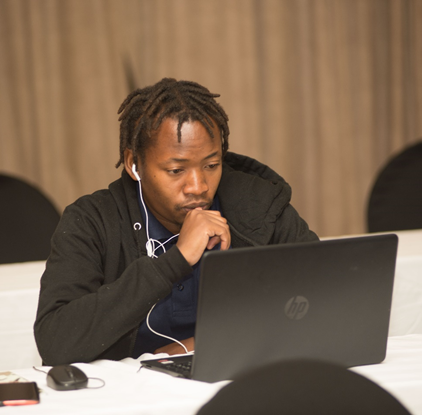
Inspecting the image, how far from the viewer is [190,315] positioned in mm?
1545

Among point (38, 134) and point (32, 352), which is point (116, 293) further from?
point (38, 134)

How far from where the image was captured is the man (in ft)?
4.29

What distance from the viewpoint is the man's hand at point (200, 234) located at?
137 centimetres

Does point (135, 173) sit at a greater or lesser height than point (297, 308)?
greater

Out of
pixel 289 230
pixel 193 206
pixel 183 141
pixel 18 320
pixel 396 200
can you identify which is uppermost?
pixel 183 141

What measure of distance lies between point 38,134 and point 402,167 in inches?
69.1

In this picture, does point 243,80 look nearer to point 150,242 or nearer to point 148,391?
point 150,242

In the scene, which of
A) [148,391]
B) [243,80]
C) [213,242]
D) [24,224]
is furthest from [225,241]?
[243,80]

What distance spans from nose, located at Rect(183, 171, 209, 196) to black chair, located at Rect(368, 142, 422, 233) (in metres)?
1.14

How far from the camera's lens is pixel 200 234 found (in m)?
1.39

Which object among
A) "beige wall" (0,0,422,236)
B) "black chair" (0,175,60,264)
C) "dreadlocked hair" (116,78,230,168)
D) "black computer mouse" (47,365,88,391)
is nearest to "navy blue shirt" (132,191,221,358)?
"dreadlocked hair" (116,78,230,168)

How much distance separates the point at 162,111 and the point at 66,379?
0.71 metres

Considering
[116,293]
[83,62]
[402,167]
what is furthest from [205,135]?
[83,62]

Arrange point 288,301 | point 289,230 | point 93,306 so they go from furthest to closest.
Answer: point 289,230
point 93,306
point 288,301
